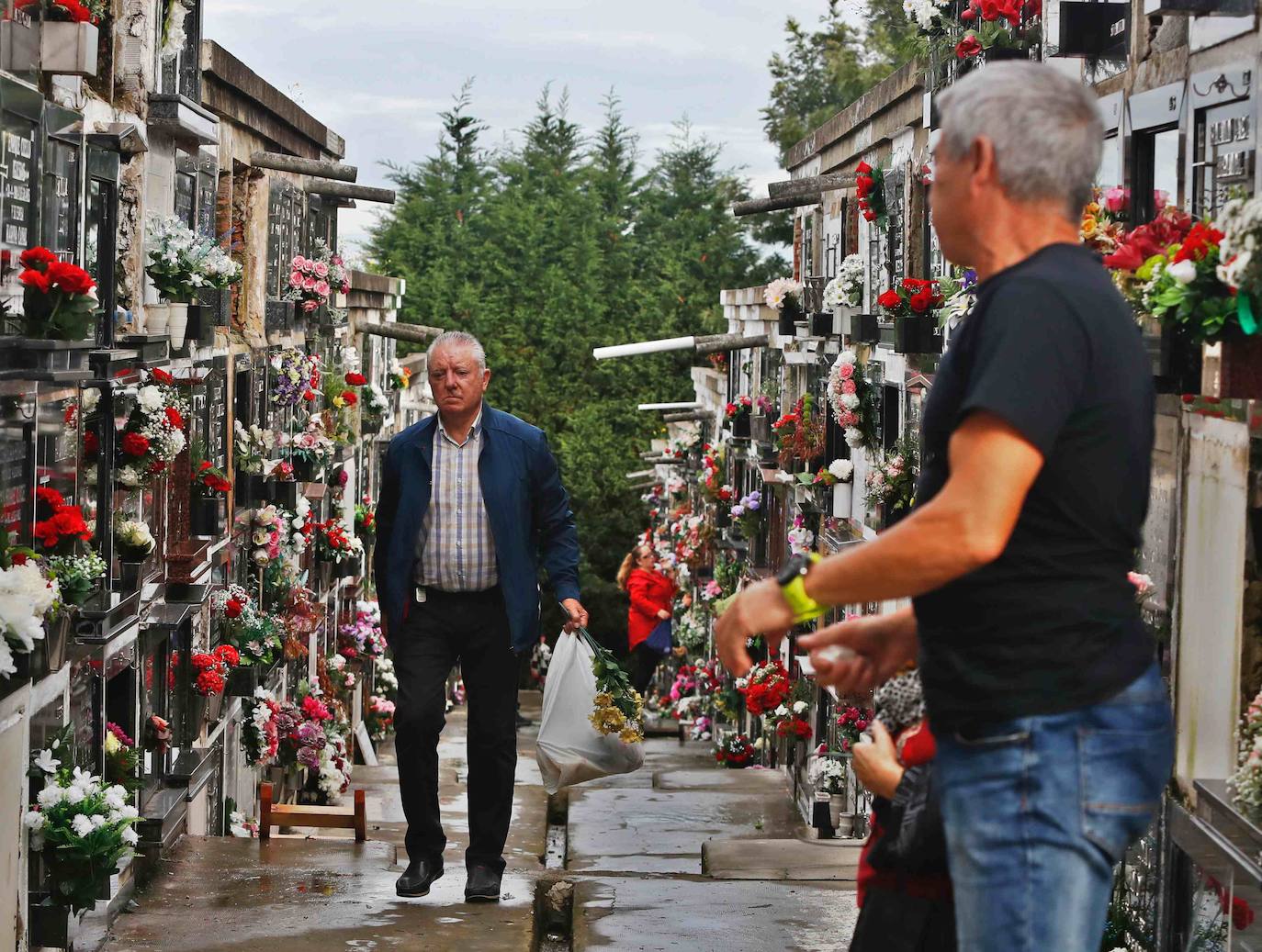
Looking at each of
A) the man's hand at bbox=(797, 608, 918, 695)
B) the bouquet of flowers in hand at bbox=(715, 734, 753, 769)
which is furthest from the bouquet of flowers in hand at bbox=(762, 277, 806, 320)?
the man's hand at bbox=(797, 608, 918, 695)

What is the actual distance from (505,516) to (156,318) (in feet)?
20.7

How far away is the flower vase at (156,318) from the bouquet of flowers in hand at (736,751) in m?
12.5

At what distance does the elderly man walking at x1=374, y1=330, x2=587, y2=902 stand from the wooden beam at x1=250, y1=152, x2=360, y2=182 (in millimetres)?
10986

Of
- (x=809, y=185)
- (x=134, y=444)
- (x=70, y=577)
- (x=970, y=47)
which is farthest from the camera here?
(x=809, y=185)

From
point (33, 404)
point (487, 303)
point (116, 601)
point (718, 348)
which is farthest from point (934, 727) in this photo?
point (487, 303)

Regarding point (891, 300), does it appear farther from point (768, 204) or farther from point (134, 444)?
point (768, 204)

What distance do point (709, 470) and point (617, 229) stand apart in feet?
83.3

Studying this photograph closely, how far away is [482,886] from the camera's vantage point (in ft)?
25.4

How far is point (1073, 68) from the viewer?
931cm

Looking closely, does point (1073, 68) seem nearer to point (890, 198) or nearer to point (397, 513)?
point (397, 513)

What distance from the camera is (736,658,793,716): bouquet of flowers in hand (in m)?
20.6

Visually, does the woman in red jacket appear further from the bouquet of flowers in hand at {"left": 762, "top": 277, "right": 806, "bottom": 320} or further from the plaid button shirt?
the plaid button shirt

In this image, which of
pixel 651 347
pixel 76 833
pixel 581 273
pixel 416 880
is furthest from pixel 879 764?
pixel 581 273

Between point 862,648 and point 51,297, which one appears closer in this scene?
point 862,648
